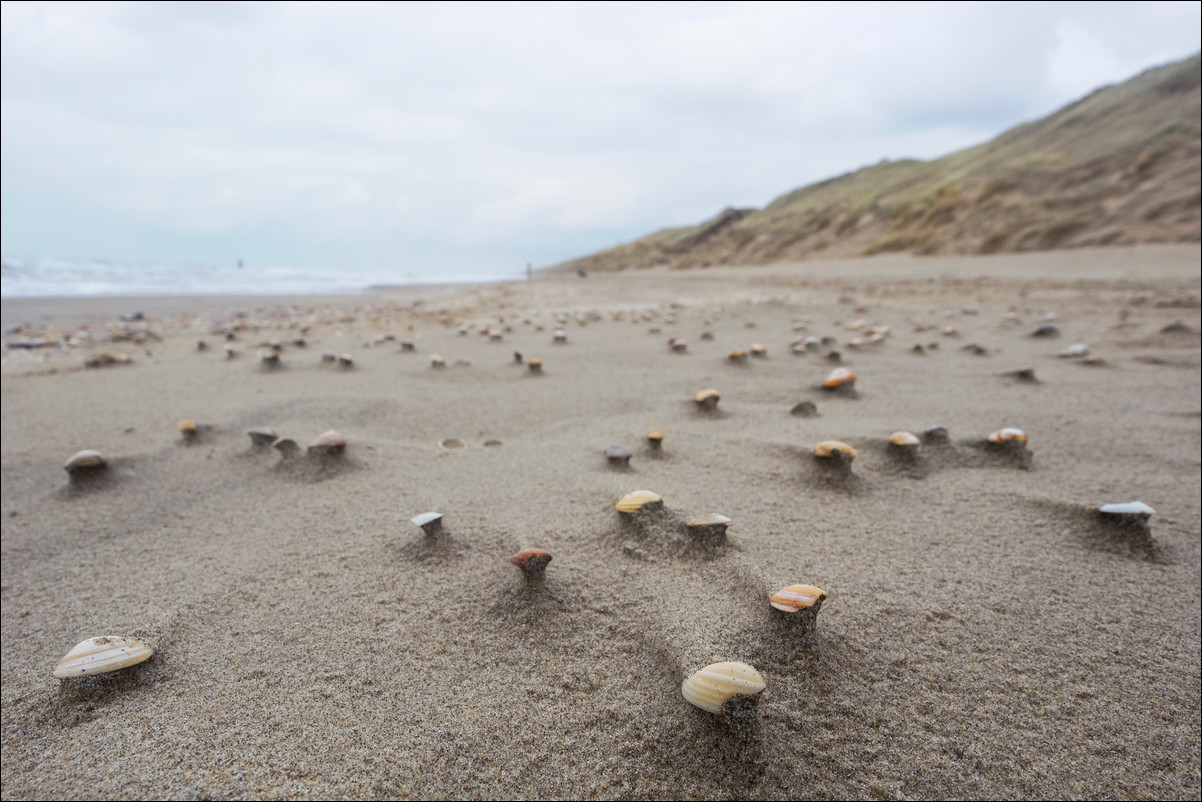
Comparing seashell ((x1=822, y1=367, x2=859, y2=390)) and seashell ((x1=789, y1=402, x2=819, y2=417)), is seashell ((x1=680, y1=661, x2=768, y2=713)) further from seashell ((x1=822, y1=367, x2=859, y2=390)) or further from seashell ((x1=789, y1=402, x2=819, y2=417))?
seashell ((x1=822, y1=367, x2=859, y2=390))

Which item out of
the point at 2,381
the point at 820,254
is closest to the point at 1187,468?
the point at 2,381

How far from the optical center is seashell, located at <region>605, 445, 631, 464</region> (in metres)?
2.11

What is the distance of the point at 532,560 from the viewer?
51.8 inches

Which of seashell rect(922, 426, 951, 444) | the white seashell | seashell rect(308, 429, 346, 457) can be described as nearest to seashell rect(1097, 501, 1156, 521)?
the white seashell

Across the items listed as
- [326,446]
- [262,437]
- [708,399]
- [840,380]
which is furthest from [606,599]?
[840,380]

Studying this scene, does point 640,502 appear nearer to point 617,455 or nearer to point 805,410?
point 617,455

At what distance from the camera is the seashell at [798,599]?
1104 millimetres

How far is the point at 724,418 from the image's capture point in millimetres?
2729

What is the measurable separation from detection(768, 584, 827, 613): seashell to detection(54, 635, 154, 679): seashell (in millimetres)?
1379

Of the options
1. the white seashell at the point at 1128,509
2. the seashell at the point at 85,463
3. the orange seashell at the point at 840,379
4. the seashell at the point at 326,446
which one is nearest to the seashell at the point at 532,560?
the seashell at the point at 326,446

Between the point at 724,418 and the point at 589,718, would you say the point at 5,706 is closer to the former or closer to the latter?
the point at 589,718

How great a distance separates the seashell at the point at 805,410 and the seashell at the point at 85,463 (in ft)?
10.3

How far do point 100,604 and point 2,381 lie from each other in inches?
163

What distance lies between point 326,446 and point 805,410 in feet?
7.40
